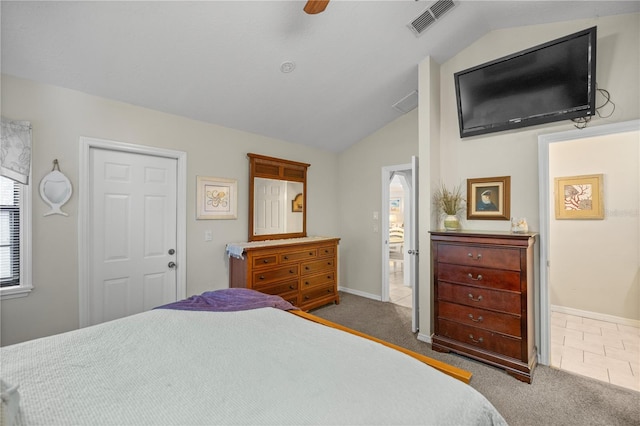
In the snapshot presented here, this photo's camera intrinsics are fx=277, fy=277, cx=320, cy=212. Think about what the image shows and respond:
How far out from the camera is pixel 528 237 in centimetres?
223

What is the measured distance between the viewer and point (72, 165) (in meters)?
2.39

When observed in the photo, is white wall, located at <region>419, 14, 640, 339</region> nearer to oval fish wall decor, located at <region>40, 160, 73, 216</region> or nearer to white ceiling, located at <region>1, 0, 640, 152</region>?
white ceiling, located at <region>1, 0, 640, 152</region>

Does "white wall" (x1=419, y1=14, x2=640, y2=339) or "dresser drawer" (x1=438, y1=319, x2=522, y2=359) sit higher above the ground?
"white wall" (x1=419, y1=14, x2=640, y2=339)

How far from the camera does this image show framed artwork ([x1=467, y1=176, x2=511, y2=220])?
275cm

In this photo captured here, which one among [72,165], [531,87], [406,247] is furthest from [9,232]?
[406,247]

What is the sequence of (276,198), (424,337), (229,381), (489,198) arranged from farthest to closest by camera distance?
(276,198), (424,337), (489,198), (229,381)

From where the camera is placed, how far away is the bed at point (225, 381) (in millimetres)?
803

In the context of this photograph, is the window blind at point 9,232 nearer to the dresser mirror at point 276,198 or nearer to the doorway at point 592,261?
the dresser mirror at point 276,198

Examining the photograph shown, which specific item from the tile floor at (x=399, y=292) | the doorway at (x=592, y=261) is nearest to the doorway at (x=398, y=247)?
the tile floor at (x=399, y=292)

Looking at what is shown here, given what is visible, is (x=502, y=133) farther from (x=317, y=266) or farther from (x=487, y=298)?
(x=317, y=266)

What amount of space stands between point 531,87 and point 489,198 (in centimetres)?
106

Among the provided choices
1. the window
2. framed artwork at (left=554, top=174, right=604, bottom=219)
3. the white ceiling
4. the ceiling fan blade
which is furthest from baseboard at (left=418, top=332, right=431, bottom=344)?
the window

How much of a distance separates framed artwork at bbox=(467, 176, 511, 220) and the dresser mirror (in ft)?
7.57

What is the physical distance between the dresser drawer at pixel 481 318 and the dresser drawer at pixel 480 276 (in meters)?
0.24
